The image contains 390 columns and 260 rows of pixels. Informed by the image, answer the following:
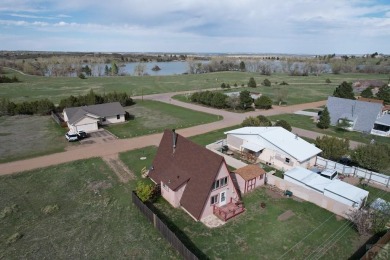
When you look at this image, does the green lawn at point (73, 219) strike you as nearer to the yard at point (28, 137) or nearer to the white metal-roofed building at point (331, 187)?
the yard at point (28, 137)

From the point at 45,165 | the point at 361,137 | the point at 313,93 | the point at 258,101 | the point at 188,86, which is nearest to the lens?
the point at 45,165

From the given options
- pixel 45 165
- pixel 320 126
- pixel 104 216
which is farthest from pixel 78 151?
pixel 320 126

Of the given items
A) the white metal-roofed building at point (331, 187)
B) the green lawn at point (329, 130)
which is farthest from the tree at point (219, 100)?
the white metal-roofed building at point (331, 187)

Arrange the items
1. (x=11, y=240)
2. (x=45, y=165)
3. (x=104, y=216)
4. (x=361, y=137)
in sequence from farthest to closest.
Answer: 1. (x=361, y=137)
2. (x=45, y=165)
3. (x=104, y=216)
4. (x=11, y=240)

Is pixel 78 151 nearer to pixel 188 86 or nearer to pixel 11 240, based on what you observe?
pixel 11 240

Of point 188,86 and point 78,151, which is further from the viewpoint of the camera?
point 188,86
